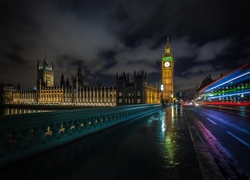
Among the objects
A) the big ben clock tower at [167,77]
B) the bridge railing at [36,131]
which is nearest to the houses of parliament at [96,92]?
the big ben clock tower at [167,77]

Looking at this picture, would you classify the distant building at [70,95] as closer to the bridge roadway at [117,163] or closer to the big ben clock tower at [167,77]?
the big ben clock tower at [167,77]

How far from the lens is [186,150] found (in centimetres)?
722

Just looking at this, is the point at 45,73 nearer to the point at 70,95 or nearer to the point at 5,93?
the point at 5,93

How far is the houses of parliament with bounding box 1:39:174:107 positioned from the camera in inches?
4070

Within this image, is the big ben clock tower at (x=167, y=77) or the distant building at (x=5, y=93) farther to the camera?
the distant building at (x=5, y=93)

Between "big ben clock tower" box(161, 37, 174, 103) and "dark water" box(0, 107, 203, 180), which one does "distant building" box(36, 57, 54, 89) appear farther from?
"dark water" box(0, 107, 203, 180)

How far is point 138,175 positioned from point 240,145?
531 cm

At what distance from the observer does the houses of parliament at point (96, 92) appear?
339ft

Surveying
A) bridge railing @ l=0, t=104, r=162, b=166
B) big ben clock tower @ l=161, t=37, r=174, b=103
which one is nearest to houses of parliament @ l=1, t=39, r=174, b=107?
big ben clock tower @ l=161, t=37, r=174, b=103

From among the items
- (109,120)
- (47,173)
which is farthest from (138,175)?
(109,120)

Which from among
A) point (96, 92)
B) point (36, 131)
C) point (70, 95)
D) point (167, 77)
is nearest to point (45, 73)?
point (70, 95)

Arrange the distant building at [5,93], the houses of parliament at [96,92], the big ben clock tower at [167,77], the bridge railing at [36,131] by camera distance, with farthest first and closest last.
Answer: the distant building at [5,93]
the big ben clock tower at [167,77]
the houses of parliament at [96,92]
the bridge railing at [36,131]

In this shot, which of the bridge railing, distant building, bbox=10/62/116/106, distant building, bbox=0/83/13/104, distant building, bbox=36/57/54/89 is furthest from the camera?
distant building, bbox=36/57/54/89

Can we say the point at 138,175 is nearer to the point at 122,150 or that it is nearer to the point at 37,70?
the point at 122,150
